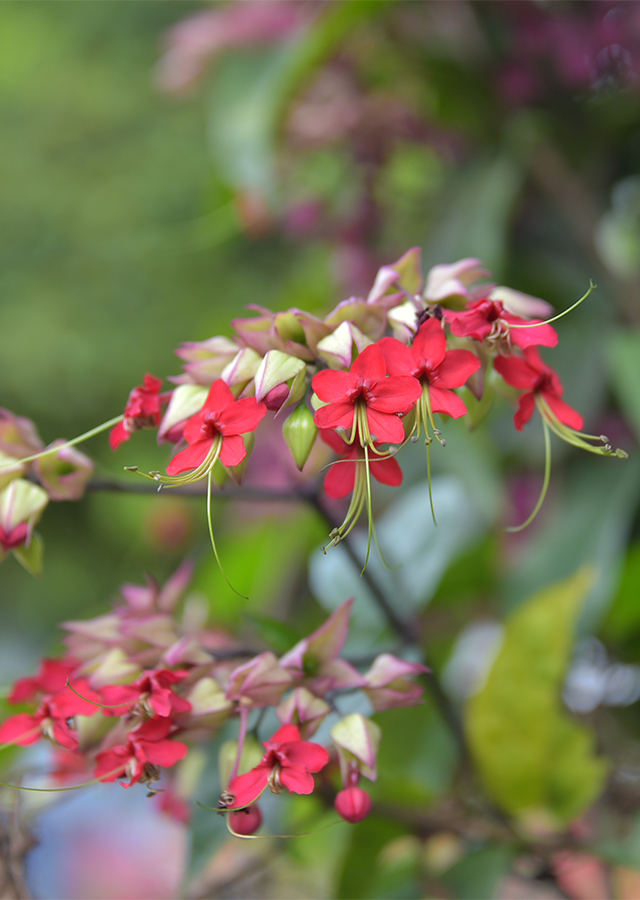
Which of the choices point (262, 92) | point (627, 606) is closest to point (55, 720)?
point (627, 606)

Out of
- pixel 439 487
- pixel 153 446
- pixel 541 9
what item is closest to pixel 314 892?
pixel 439 487

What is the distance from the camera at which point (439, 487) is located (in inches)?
14.9

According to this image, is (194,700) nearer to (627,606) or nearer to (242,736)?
(242,736)

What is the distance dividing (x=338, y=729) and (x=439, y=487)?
19 cm

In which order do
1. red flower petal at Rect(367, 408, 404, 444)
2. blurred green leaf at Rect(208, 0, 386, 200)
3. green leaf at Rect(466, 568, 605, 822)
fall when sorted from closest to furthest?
red flower petal at Rect(367, 408, 404, 444), green leaf at Rect(466, 568, 605, 822), blurred green leaf at Rect(208, 0, 386, 200)

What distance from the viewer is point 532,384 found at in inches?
8.2

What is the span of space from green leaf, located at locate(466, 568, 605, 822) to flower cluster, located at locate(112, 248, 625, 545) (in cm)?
12

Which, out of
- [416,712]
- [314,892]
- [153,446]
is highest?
[416,712]

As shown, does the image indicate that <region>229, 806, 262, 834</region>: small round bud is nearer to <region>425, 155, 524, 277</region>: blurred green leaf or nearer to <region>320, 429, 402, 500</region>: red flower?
<region>320, 429, 402, 500</region>: red flower

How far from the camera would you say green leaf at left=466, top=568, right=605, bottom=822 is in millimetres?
315

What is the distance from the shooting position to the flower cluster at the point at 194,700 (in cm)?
19

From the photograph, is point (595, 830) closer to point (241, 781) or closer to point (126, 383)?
point (241, 781)

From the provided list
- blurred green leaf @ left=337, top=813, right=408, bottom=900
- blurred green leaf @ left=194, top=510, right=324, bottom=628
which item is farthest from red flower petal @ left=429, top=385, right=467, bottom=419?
blurred green leaf @ left=194, top=510, right=324, bottom=628

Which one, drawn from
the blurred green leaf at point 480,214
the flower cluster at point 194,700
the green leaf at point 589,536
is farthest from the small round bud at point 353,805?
the blurred green leaf at point 480,214
